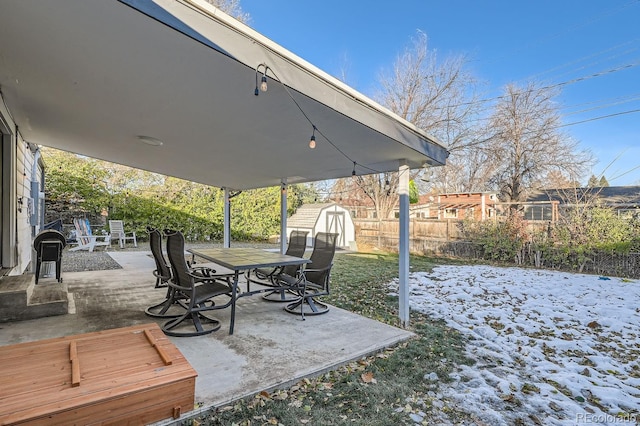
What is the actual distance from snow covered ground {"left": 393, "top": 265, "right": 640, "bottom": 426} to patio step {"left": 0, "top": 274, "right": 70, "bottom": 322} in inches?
164

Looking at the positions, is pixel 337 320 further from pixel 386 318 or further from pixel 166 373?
pixel 166 373

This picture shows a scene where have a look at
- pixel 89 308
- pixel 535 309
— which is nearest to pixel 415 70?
pixel 535 309

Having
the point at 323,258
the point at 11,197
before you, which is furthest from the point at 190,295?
the point at 11,197

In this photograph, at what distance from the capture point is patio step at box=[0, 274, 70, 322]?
351cm

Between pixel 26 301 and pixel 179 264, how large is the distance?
1797 mm

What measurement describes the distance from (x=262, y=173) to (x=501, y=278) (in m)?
5.49

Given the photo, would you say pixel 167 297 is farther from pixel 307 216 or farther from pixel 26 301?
pixel 307 216

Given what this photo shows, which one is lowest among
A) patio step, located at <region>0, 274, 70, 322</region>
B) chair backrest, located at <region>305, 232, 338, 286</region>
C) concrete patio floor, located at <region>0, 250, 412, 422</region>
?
concrete patio floor, located at <region>0, 250, 412, 422</region>

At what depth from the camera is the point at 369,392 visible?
8.04ft

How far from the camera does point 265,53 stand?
93.0 inches

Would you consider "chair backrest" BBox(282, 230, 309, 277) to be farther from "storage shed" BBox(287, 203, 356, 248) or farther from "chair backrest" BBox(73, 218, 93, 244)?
"storage shed" BBox(287, 203, 356, 248)

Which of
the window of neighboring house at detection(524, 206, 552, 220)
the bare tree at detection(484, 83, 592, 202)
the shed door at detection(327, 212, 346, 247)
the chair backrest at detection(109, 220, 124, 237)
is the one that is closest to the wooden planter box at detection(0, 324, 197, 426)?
the chair backrest at detection(109, 220, 124, 237)

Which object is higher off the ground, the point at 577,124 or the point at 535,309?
the point at 577,124

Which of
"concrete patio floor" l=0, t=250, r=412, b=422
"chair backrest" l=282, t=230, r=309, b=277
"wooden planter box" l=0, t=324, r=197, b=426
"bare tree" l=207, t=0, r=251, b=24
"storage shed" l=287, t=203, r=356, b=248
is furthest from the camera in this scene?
"storage shed" l=287, t=203, r=356, b=248
